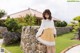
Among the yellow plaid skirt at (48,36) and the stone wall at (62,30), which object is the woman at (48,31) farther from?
the stone wall at (62,30)

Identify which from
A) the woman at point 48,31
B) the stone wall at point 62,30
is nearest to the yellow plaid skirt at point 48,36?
the woman at point 48,31

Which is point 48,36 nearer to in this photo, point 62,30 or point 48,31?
point 48,31

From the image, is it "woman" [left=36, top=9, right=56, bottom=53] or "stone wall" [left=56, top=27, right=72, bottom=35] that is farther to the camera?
"stone wall" [left=56, top=27, right=72, bottom=35]

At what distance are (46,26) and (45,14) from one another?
49cm

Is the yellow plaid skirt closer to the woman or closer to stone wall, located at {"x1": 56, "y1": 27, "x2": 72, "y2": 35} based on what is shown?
the woman

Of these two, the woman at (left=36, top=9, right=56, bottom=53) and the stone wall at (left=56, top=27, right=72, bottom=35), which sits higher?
the woman at (left=36, top=9, right=56, bottom=53)

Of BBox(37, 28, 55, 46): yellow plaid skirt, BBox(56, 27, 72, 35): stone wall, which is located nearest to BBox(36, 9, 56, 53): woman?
BBox(37, 28, 55, 46): yellow plaid skirt

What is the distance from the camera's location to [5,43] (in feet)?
66.3

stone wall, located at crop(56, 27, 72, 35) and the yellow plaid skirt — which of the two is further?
stone wall, located at crop(56, 27, 72, 35)

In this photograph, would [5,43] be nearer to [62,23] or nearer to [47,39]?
[47,39]

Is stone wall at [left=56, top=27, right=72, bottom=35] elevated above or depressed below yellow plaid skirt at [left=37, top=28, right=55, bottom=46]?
below

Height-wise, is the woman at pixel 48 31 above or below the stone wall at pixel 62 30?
above

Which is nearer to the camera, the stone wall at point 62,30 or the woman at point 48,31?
the woman at point 48,31

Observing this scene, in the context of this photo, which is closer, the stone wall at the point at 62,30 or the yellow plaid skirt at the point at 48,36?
the yellow plaid skirt at the point at 48,36
